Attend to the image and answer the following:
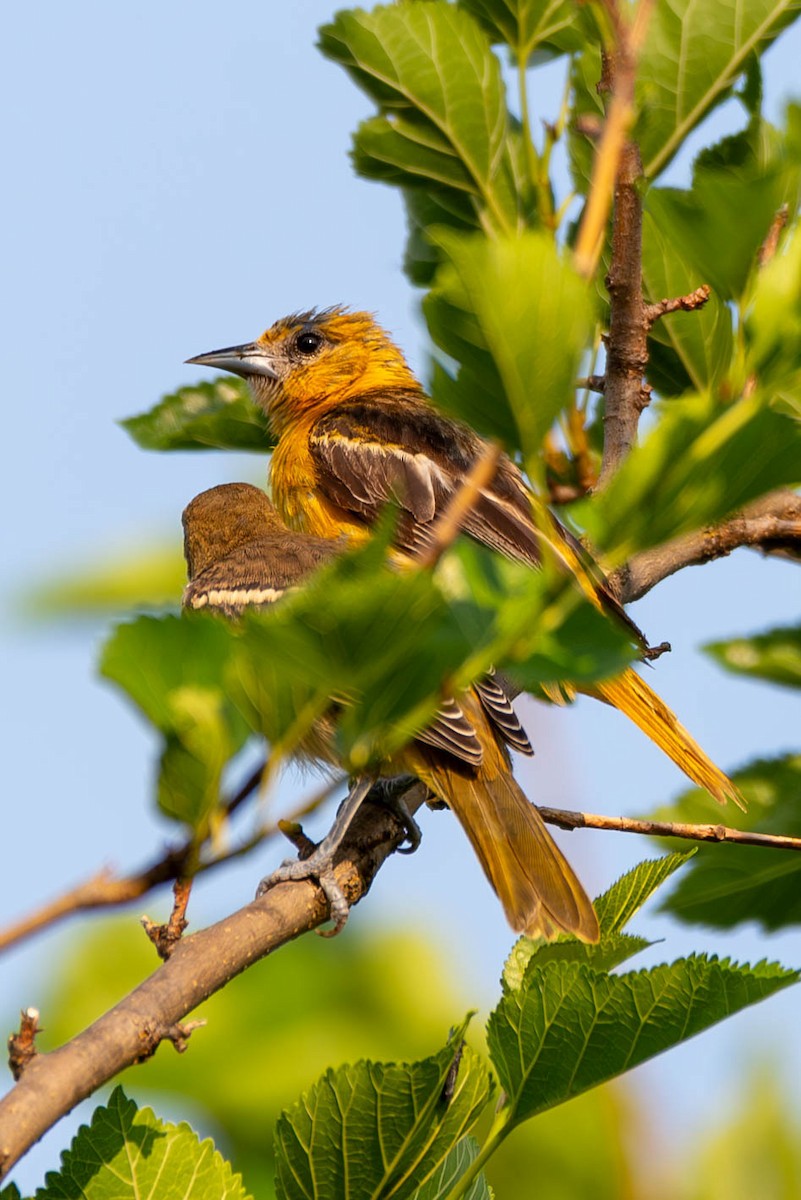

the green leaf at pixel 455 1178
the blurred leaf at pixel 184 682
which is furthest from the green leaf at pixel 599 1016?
the blurred leaf at pixel 184 682

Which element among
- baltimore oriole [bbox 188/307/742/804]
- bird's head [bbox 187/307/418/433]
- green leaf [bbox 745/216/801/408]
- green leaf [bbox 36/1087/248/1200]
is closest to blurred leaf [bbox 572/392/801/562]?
green leaf [bbox 745/216/801/408]

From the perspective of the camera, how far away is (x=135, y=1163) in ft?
5.99

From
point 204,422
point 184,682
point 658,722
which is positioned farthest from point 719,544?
point 184,682

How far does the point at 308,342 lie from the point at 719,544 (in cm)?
309

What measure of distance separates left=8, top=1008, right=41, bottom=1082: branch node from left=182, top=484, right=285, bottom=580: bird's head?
2721 millimetres

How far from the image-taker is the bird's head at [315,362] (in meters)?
6.07

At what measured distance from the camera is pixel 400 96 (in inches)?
145

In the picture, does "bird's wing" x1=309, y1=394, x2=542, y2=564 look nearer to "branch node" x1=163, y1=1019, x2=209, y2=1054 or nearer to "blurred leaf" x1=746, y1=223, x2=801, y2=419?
"branch node" x1=163, y1=1019, x2=209, y2=1054

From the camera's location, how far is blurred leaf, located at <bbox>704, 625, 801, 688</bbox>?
3580mm

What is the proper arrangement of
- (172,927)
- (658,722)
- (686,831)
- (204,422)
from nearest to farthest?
1. (172,927)
2. (686,831)
3. (204,422)
4. (658,722)

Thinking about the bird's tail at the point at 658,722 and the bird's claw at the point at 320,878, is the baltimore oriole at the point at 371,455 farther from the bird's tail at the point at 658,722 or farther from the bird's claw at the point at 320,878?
the bird's claw at the point at 320,878

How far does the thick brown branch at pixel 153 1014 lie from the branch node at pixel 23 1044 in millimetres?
36

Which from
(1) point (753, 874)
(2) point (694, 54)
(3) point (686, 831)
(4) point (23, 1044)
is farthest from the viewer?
(2) point (694, 54)

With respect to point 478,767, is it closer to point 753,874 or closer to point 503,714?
point 503,714
